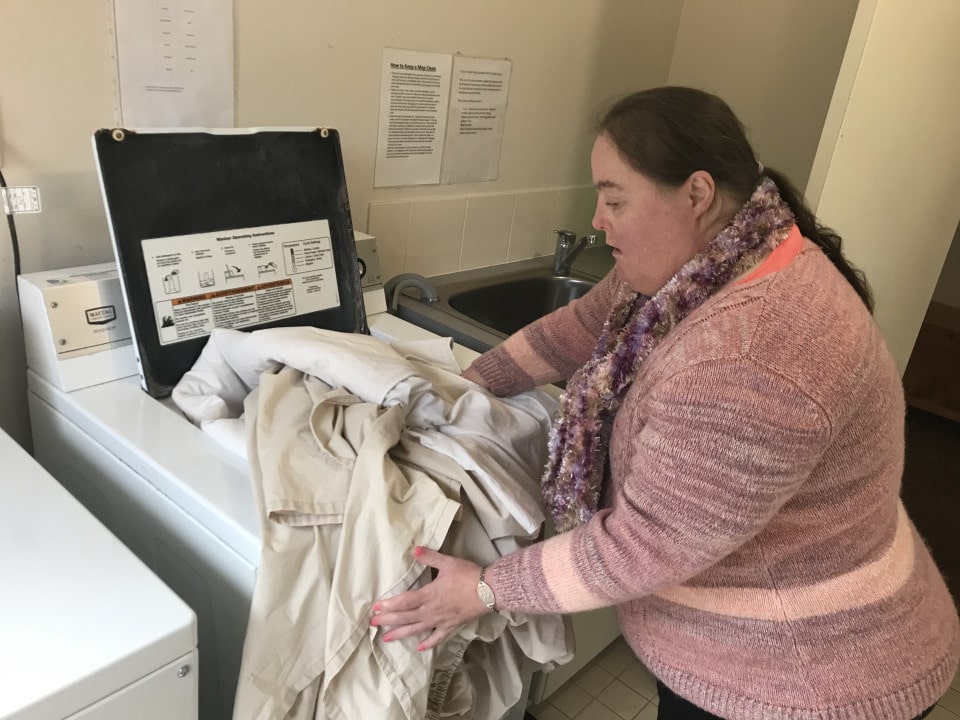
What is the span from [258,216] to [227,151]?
0.11m

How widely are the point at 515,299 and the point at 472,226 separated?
22cm

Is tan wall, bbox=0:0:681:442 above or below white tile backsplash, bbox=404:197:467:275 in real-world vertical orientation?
above

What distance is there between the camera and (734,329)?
745 mm

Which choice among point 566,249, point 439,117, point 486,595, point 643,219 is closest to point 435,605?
point 486,595

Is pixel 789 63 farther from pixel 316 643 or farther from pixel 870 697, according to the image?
pixel 316 643

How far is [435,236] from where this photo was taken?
177cm


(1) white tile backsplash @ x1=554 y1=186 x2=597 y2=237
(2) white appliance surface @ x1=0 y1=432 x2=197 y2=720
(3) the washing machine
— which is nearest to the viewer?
(2) white appliance surface @ x1=0 y1=432 x2=197 y2=720

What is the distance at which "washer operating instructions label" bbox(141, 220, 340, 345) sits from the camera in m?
1.12

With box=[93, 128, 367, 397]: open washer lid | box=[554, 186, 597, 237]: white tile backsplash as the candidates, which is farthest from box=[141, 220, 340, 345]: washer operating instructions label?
box=[554, 186, 597, 237]: white tile backsplash

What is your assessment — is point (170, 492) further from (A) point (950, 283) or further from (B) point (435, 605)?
(A) point (950, 283)

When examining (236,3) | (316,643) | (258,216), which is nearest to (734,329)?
(316,643)

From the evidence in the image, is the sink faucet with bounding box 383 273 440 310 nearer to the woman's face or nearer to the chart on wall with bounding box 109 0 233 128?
the chart on wall with bounding box 109 0 233 128

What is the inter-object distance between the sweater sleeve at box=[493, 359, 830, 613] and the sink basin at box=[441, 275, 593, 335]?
0.99 m

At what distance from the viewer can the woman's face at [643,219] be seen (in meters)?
0.84
